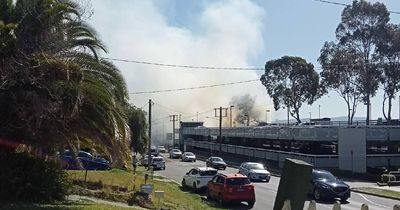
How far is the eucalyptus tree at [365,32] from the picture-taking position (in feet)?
213

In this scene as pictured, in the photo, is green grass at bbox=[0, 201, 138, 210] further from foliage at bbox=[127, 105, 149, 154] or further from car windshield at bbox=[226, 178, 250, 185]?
foliage at bbox=[127, 105, 149, 154]

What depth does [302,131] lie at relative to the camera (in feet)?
200

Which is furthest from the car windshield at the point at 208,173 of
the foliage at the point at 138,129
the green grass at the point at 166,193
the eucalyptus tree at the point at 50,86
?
the foliage at the point at 138,129

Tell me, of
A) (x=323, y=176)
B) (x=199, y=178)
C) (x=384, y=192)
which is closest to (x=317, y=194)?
(x=323, y=176)

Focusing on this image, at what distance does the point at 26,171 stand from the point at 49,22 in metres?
4.00

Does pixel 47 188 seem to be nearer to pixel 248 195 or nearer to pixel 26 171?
pixel 26 171

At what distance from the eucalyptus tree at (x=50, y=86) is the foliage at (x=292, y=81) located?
62948mm

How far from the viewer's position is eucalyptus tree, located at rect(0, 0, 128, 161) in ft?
45.7

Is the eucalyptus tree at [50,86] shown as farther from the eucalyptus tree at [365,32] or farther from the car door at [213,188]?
the eucalyptus tree at [365,32]

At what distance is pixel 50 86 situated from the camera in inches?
549

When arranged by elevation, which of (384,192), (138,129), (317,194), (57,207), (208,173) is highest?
(138,129)

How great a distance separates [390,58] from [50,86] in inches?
2223

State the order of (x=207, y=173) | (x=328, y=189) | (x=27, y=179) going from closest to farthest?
1. (x=27, y=179)
2. (x=328, y=189)
3. (x=207, y=173)

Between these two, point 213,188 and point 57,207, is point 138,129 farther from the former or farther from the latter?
point 57,207
